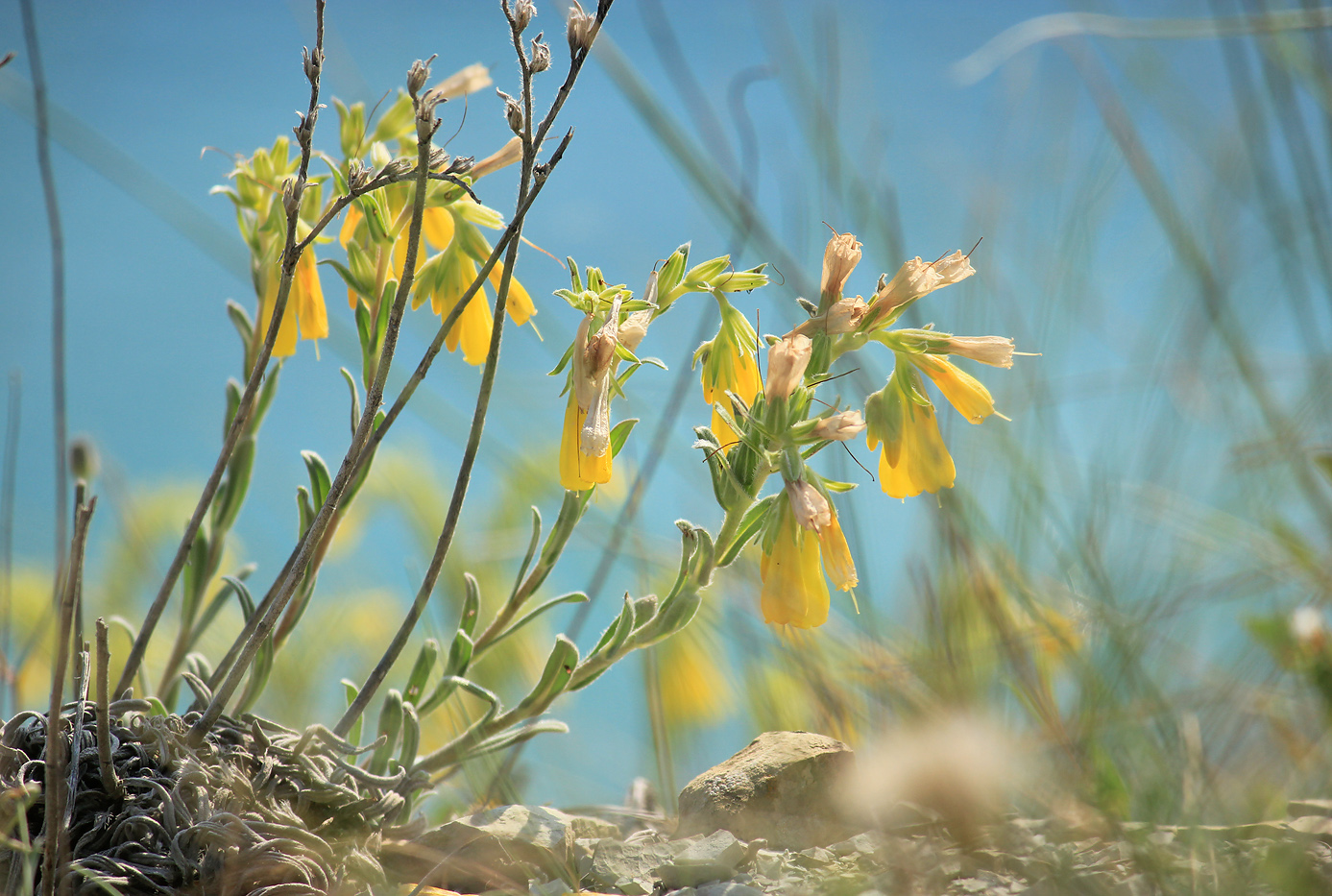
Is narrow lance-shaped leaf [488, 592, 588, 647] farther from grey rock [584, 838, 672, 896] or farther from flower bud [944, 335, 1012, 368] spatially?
flower bud [944, 335, 1012, 368]

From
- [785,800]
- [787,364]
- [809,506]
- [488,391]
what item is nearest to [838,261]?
[787,364]

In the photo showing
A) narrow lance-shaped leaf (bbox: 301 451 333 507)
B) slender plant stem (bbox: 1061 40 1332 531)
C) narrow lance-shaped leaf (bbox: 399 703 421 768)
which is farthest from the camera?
narrow lance-shaped leaf (bbox: 301 451 333 507)

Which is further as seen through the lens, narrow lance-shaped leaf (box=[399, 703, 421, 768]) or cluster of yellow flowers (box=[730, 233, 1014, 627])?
narrow lance-shaped leaf (box=[399, 703, 421, 768])

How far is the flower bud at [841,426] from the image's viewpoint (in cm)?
84

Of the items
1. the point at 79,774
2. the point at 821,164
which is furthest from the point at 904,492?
the point at 79,774

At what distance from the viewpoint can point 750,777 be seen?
1.03 metres

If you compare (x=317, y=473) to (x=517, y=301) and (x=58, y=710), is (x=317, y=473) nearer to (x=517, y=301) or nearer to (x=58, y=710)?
(x=517, y=301)

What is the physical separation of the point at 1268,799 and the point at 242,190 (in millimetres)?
1231

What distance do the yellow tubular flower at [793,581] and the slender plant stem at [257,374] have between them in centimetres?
50

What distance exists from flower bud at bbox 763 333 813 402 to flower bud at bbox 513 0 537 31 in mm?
361

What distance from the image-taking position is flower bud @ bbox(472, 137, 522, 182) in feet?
3.28

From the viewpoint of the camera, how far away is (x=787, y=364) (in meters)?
0.86

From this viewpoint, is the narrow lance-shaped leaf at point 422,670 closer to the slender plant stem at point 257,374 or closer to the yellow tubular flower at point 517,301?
the slender plant stem at point 257,374

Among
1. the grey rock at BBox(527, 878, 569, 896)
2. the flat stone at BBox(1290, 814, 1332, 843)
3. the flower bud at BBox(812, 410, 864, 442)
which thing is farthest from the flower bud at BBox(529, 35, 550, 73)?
the flat stone at BBox(1290, 814, 1332, 843)
